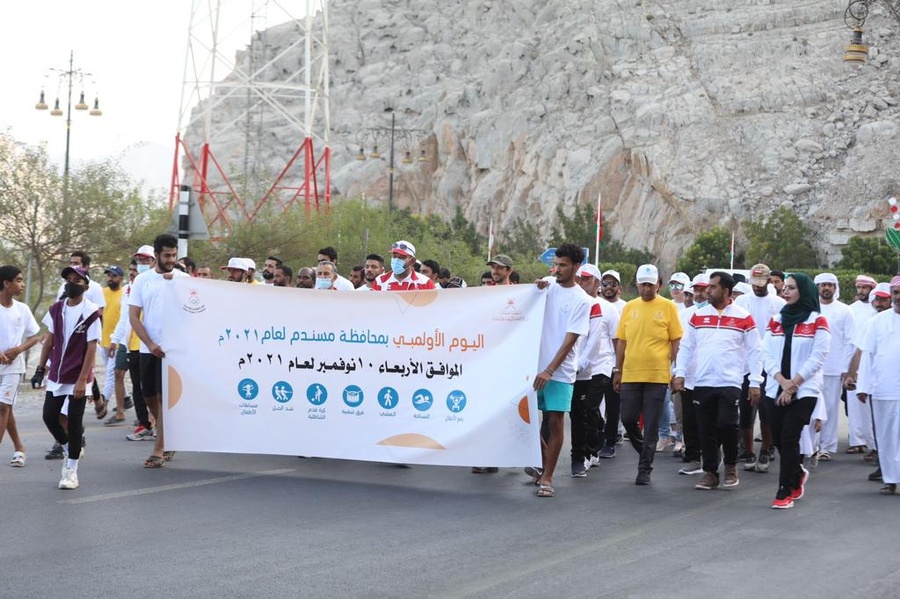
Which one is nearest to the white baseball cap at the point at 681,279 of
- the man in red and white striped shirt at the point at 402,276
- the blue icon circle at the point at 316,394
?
the man in red and white striped shirt at the point at 402,276

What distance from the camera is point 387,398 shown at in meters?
11.1

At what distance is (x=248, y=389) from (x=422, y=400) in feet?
5.71

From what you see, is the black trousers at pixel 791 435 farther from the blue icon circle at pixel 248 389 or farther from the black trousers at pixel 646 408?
the blue icon circle at pixel 248 389

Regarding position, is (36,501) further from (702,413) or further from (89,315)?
(702,413)

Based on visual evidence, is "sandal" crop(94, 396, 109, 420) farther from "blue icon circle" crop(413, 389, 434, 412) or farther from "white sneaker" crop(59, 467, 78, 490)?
"blue icon circle" crop(413, 389, 434, 412)

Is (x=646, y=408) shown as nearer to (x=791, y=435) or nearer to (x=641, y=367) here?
(x=641, y=367)

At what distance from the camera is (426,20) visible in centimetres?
10481

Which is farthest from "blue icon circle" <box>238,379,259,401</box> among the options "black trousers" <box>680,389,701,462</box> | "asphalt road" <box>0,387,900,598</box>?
"black trousers" <box>680,389,701,462</box>

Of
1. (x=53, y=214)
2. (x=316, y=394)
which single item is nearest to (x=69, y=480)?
(x=316, y=394)

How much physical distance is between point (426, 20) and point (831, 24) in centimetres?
3894

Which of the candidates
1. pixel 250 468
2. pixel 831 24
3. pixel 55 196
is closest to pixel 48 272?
pixel 55 196

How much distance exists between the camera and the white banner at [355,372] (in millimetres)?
10781

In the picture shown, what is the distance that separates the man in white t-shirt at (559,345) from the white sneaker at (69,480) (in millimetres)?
3931

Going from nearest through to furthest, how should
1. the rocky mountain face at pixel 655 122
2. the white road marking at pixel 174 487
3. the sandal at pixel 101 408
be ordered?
the white road marking at pixel 174 487, the sandal at pixel 101 408, the rocky mountain face at pixel 655 122
